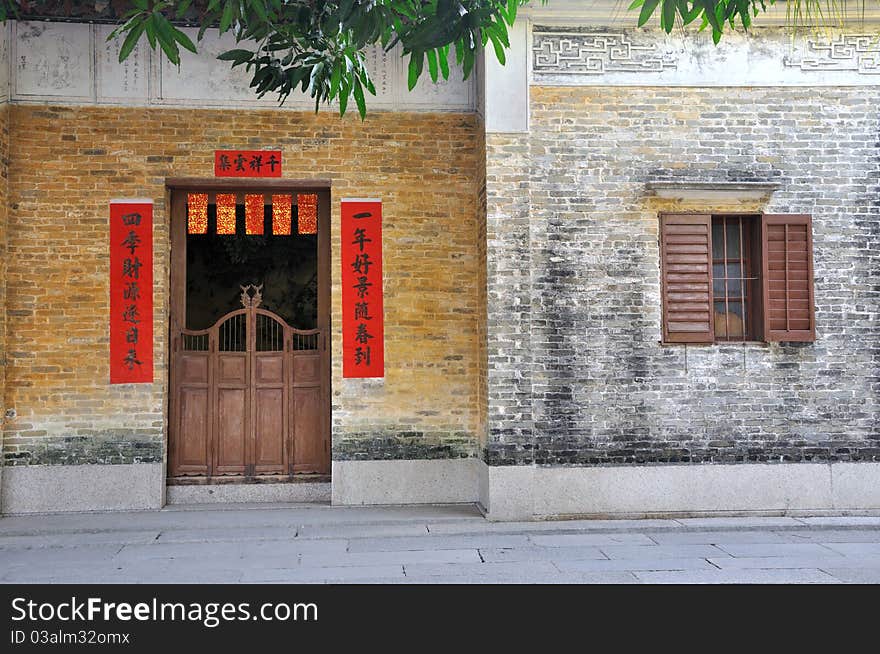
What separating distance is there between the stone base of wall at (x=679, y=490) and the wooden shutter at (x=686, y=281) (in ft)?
4.19

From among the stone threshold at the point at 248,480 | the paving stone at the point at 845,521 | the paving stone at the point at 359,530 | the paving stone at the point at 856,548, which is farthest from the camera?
the stone threshold at the point at 248,480

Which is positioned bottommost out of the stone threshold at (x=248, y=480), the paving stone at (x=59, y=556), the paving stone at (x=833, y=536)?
the paving stone at (x=833, y=536)

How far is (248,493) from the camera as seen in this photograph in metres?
8.23

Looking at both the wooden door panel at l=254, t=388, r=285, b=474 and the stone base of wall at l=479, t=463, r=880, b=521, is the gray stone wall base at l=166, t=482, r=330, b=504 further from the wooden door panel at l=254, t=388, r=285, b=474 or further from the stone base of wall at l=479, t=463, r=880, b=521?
the stone base of wall at l=479, t=463, r=880, b=521

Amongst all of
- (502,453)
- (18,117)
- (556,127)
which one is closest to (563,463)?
(502,453)

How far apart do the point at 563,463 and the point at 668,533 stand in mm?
1104

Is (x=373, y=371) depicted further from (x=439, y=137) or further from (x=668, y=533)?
(x=668, y=533)

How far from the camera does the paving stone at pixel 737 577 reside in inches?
225

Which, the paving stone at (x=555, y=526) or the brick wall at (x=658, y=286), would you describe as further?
the brick wall at (x=658, y=286)

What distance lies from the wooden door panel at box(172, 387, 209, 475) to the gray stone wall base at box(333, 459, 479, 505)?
1362mm

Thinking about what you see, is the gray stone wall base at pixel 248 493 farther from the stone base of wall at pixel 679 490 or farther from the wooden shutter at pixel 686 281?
the wooden shutter at pixel 686 281

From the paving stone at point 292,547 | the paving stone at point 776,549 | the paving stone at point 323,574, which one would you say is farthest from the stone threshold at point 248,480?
the paving stone at point 776,549

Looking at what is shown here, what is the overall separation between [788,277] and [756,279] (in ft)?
0.93

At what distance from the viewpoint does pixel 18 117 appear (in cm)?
790
